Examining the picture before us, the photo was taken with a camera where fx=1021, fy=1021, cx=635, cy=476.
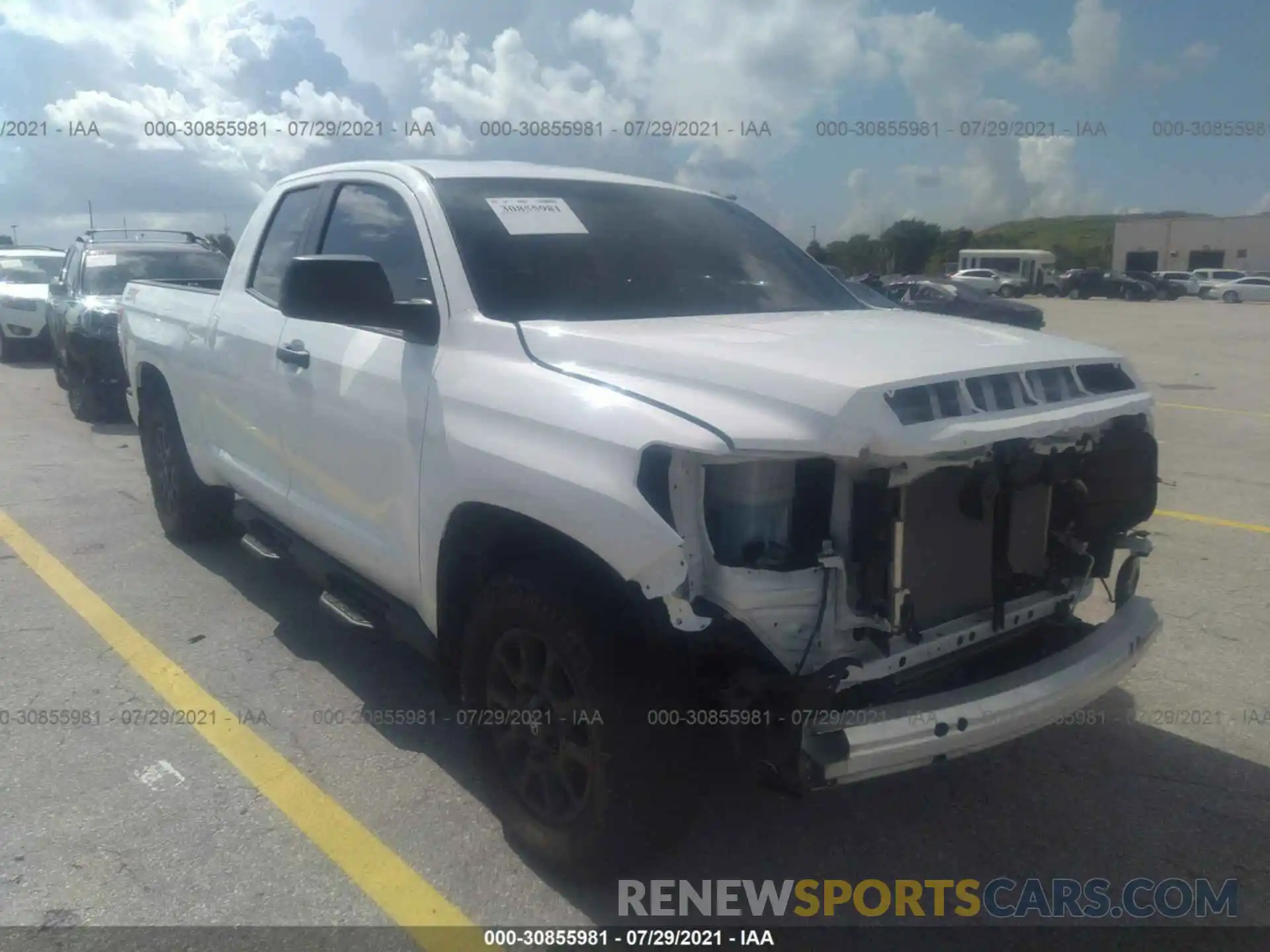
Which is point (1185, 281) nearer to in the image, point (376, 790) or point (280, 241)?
point (280, 241)

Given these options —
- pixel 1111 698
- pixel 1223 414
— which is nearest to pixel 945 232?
pixel 1223 414

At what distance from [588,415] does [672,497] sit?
0.35 meters

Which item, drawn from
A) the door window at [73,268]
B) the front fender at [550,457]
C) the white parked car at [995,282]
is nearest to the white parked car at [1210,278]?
the white parked car at [995,282]

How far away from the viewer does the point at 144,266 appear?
36.6 ft

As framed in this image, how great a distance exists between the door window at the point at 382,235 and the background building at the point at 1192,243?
264ft

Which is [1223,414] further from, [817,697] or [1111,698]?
[817,697]

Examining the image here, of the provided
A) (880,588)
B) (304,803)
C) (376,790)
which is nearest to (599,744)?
(880,588)

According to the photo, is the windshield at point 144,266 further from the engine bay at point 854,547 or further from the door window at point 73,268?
the engine bay at point 854,547

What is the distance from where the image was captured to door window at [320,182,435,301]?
11.5 feet

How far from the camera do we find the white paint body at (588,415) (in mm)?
2338

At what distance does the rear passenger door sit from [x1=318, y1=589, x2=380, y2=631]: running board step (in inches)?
5.2

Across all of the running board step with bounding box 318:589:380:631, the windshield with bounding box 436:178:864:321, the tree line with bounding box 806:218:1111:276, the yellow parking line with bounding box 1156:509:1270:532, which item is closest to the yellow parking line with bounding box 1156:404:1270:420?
the yellow parking line with bounding box 1156:509:1270:532

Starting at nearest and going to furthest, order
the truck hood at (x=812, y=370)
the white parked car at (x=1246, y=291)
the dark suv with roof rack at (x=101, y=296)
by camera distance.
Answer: the truck hood at (x=812, y=370) → the dark suv with roof rack at (x=101, y=296) → the white parked car at (x=1246, y=291)

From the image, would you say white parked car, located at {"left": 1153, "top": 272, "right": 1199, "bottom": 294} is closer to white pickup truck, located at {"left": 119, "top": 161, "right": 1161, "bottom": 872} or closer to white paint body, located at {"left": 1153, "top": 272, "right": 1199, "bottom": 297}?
white paint body, located at {"left": 1153, "top": 272, "right": 1199, "bottom": 297}
